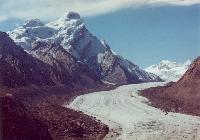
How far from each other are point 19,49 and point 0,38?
7.78m

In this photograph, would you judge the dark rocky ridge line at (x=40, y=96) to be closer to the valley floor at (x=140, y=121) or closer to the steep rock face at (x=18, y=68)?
the steep rock face at (x=18, y=68)

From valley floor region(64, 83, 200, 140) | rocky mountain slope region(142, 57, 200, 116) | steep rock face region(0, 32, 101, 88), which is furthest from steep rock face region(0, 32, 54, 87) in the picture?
rocky mountain slope region(142, 57, 200, 116)

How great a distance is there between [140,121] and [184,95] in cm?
3830

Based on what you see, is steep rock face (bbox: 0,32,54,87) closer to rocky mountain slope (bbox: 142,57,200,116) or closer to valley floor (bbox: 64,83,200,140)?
valley floor (bbox: 64,83,200,140)

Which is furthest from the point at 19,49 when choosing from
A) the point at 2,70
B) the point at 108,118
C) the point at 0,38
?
the point at 108,118

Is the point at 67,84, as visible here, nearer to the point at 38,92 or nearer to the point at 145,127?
the point at 38,92

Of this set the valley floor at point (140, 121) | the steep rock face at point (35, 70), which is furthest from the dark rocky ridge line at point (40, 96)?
the valley floor at point (140, 121)

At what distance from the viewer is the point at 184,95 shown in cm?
10425

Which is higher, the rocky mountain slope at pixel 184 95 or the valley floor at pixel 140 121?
the valley floor at pixel 140 121

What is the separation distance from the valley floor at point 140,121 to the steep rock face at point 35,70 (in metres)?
28.8

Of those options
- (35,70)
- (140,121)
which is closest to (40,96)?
(35,70)

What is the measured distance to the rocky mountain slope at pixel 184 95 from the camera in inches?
3511

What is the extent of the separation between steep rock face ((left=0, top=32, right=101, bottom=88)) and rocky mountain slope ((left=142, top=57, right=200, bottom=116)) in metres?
31.7

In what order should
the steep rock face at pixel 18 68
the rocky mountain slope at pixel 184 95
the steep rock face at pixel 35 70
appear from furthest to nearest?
the steep rock face at pixel 35 70
the steep rock face at pixel 18 68
the rocky mountain slope at pixel 184 95
